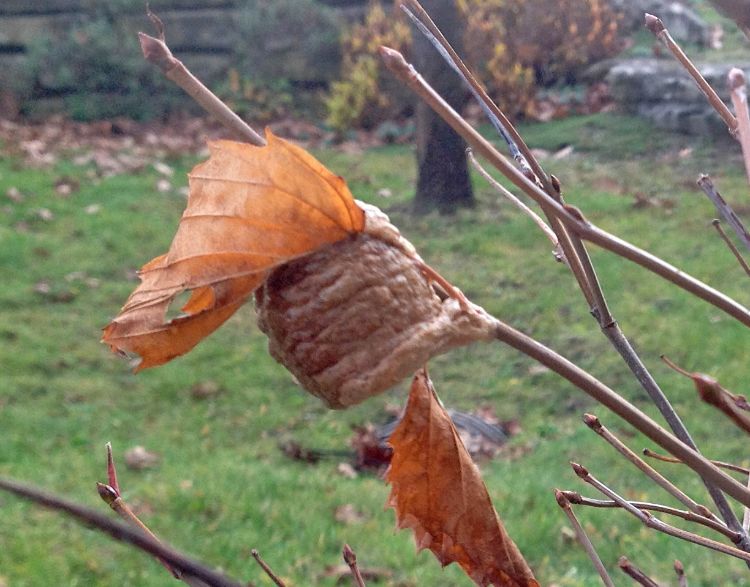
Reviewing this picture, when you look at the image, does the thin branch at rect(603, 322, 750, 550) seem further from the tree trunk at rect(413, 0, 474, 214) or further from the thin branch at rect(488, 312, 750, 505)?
the tree trunk at rect(413, 0, 474, 214)

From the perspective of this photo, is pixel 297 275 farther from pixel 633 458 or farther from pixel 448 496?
pixel 633 458

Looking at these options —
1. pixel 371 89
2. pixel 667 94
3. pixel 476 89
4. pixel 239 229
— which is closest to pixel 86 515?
pixel 239 229

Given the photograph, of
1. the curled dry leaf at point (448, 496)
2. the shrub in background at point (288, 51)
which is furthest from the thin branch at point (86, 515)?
the shrub in background at point (288, 51)

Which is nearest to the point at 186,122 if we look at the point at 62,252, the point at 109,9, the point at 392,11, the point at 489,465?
the point at 109,9

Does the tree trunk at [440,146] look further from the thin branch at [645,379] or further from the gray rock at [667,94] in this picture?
the thin branch at [645,379]

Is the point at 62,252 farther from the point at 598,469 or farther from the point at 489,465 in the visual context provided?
the point at 598,469

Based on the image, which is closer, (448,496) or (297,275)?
(297,275)

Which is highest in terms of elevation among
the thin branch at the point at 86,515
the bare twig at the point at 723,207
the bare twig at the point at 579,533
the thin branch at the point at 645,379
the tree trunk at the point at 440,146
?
the thin branch at the point at 86,515
